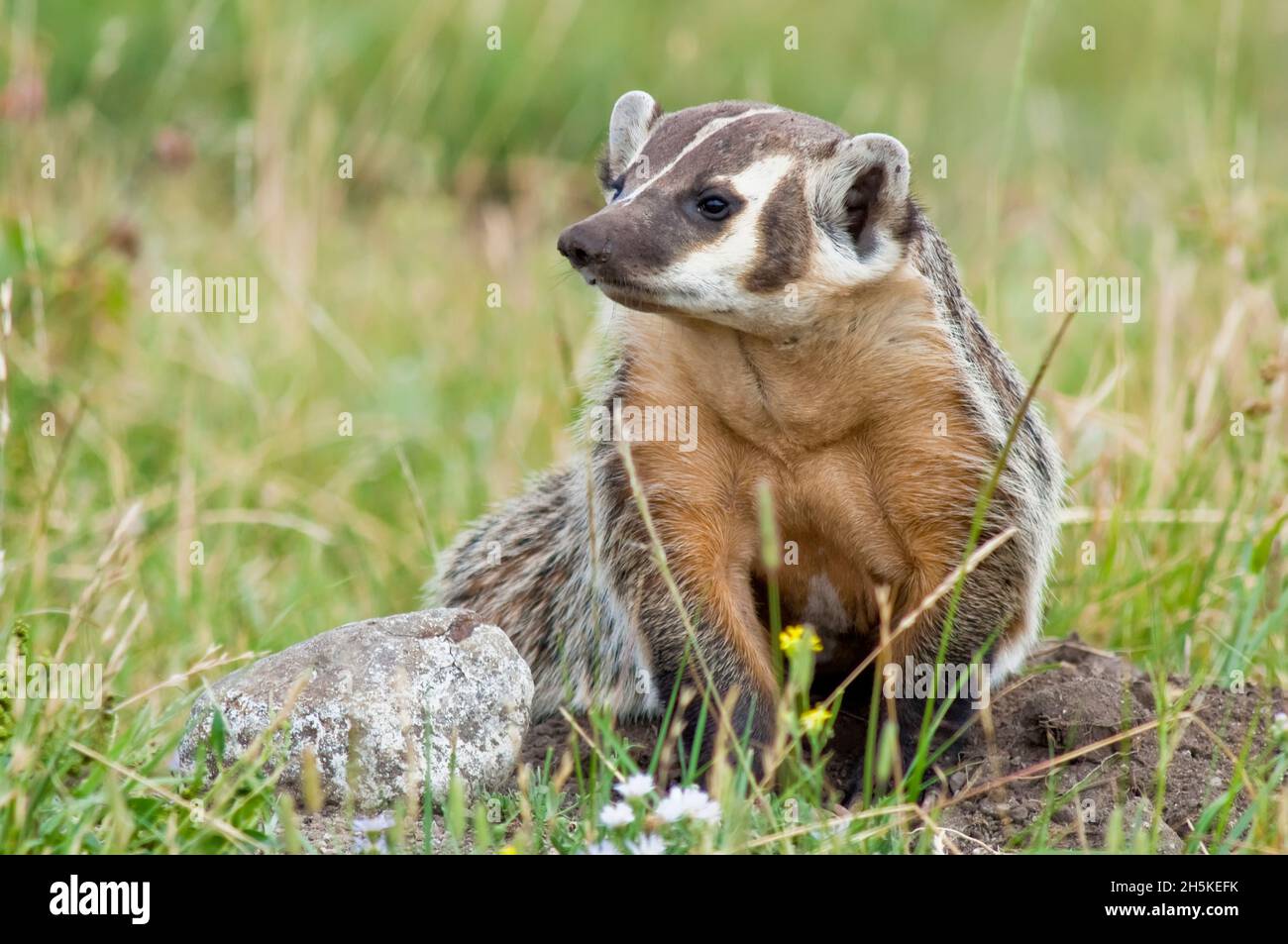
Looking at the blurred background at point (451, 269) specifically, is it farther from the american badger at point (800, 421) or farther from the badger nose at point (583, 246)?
the badger nose at point (583, 246)

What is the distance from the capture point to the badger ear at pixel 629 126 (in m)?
3.83

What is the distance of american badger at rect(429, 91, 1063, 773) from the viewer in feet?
11.4

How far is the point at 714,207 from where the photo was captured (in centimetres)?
340

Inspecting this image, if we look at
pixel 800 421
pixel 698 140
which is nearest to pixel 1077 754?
pixel 800 421

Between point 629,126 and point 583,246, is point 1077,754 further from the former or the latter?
point 629,126

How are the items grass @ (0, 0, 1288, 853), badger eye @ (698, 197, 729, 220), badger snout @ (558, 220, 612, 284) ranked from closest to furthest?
badger snout @ (558, 220, 612, 284)
badger eye @ (698, 197, 729, 220)
grass @ (0, 0, 1288, 853)

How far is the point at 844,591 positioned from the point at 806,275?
72cm

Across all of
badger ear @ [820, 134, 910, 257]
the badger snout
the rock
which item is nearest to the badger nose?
the badger snout

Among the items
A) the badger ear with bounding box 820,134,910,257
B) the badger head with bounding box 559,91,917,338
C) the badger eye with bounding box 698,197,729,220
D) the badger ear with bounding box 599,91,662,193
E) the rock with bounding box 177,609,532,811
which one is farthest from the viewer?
the badger ear with bounding box 599,91,662,193

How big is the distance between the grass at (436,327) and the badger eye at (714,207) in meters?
1.06

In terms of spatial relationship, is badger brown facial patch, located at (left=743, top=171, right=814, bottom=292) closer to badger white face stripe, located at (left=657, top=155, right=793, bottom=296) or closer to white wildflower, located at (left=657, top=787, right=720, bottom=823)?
badger white face stripe, located at (left=657, top=155, right=793, bottom=296)

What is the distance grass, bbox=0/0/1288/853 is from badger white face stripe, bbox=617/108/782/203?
0.88 meters

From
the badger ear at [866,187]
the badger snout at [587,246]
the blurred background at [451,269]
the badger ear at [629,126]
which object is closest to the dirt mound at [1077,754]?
the blurred background at [451,269]

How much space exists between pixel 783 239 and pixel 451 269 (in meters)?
4.58
